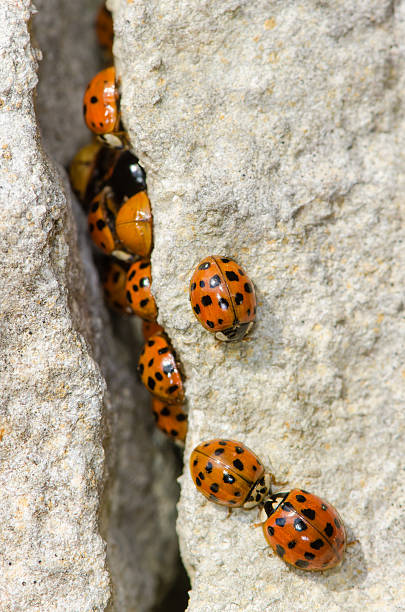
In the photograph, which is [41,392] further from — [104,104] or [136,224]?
[104,104]

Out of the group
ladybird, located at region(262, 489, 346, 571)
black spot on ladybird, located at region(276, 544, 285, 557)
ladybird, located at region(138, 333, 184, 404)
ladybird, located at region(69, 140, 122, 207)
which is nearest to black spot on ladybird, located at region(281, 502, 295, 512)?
ladybird, located at region(262, 489, 346, 571)

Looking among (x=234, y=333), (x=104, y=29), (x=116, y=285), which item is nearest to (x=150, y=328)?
(x=116, y=285)

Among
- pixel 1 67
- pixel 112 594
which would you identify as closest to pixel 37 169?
pixel 1 67

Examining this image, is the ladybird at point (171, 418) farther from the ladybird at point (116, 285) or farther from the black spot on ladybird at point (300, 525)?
the black spot on ladybird at point (300, 525)

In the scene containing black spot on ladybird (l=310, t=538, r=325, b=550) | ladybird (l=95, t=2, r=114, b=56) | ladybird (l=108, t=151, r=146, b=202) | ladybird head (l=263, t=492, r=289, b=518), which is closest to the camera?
black spot on ladybird (l=310, t=538, r=325, b=550)

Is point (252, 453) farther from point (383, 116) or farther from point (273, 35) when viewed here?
point (273, 35)

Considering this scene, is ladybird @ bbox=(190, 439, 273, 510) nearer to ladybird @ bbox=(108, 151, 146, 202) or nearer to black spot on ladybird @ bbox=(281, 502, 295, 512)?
black spot on ladybird @ bbox=(281, 502, 295, 512)

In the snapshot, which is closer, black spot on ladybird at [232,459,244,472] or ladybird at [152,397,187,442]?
black spot on ladybird at [232,459,244,472]
